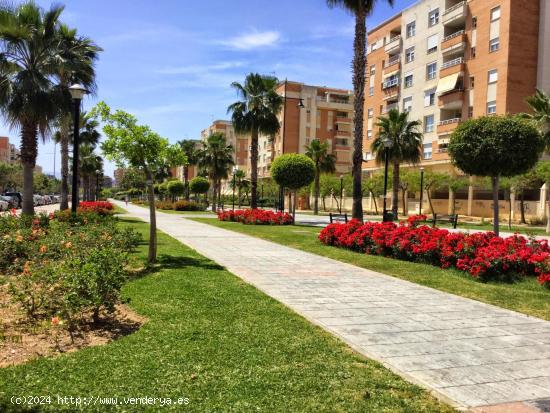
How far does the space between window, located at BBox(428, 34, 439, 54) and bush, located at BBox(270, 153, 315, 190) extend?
87.3 ft

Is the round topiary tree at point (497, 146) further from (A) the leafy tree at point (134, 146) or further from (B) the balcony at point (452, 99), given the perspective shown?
(B) the balcony at point (452, 99)

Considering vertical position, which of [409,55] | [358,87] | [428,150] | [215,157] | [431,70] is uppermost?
[409,55]

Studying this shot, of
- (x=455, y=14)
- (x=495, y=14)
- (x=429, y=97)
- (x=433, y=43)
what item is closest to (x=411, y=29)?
(x=433, y=43)

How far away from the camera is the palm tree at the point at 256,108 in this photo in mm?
33656

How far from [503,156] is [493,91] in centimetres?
3099

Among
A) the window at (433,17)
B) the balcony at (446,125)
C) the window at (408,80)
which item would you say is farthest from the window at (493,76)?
the window at (408,80)

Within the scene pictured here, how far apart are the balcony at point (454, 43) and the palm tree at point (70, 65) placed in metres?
32.1

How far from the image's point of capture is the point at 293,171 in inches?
1057

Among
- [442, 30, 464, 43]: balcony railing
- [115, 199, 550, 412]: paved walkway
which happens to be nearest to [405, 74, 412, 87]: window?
[442, 30, 464, 43]: balcony railing

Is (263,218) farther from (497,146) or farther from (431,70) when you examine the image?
(431,70)

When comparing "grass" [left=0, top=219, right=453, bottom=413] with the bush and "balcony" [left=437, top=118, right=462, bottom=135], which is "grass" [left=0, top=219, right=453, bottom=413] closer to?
the bush

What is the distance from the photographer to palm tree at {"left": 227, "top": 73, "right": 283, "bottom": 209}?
3366 cm

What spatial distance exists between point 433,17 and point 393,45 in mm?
6549

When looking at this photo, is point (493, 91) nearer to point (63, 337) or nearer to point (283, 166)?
point (283, 166)
